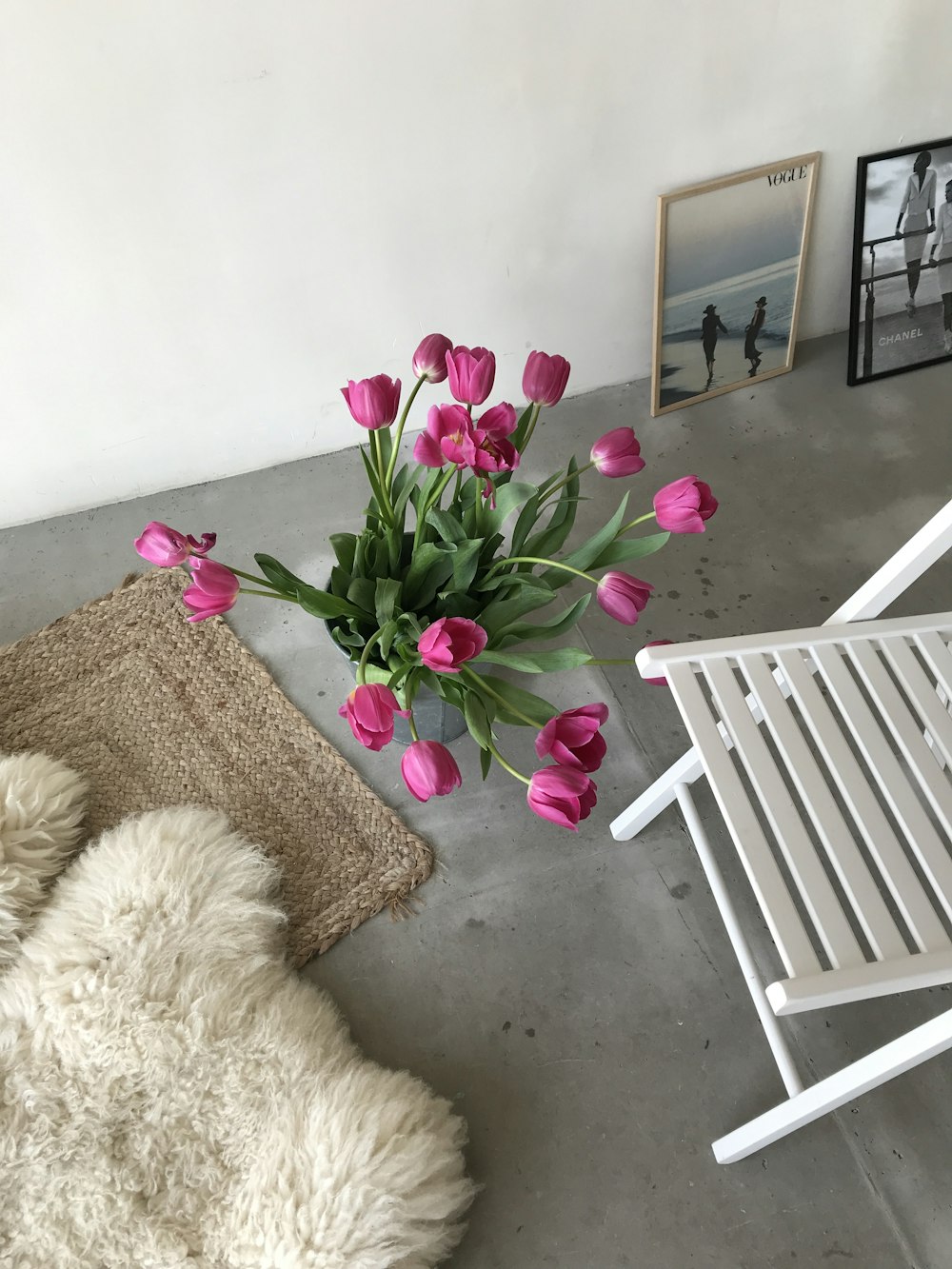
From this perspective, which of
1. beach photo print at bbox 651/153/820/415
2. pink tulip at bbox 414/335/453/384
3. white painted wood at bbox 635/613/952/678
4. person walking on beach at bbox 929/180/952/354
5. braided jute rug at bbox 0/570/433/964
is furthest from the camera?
person walking on beach at bbox 929/180/952/354

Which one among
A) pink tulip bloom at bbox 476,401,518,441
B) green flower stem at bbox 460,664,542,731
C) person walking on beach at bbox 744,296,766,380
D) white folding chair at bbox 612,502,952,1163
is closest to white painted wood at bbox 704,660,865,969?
white folding chair at bbox 612,502,952,1163

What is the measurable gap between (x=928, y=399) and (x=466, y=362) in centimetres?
136

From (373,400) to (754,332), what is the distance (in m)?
1.19

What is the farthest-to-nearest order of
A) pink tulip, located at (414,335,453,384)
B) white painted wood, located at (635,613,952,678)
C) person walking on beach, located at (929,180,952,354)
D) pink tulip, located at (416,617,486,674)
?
person walking on beach, located at (929,180,952,354)
pink tulip, located at (414,335,453,384)
white painted wood, located at (635,613,952,678)
pink tulip, located at (416,617,486,674)

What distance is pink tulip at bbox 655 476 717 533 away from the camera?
0.92 meters

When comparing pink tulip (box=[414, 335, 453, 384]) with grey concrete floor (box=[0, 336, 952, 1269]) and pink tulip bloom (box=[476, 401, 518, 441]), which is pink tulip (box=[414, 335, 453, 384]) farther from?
grey concrete floor (box=[0, 336, 952, 1269])

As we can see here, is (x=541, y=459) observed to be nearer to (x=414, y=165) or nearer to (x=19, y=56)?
(x=414, y=165)

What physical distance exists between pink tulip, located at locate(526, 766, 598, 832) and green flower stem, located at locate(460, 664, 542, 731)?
5.2 inches

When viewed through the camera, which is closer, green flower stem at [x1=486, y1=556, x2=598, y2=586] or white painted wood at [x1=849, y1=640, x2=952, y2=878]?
white painted wood at [x1=849, y1=640, x2=952, y2=878]

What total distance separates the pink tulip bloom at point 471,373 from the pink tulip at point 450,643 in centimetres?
26

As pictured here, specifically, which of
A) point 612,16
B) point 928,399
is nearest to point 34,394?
point 612,16

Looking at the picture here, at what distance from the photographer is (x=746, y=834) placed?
0.83 meters

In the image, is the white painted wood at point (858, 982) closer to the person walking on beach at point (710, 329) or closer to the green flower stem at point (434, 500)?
the green flower stem at point (434, 500)

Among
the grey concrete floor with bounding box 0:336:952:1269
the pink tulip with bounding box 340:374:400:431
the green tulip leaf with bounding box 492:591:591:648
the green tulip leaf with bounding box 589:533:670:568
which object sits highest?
the pink tulip with bounding box 340:374:400:431
